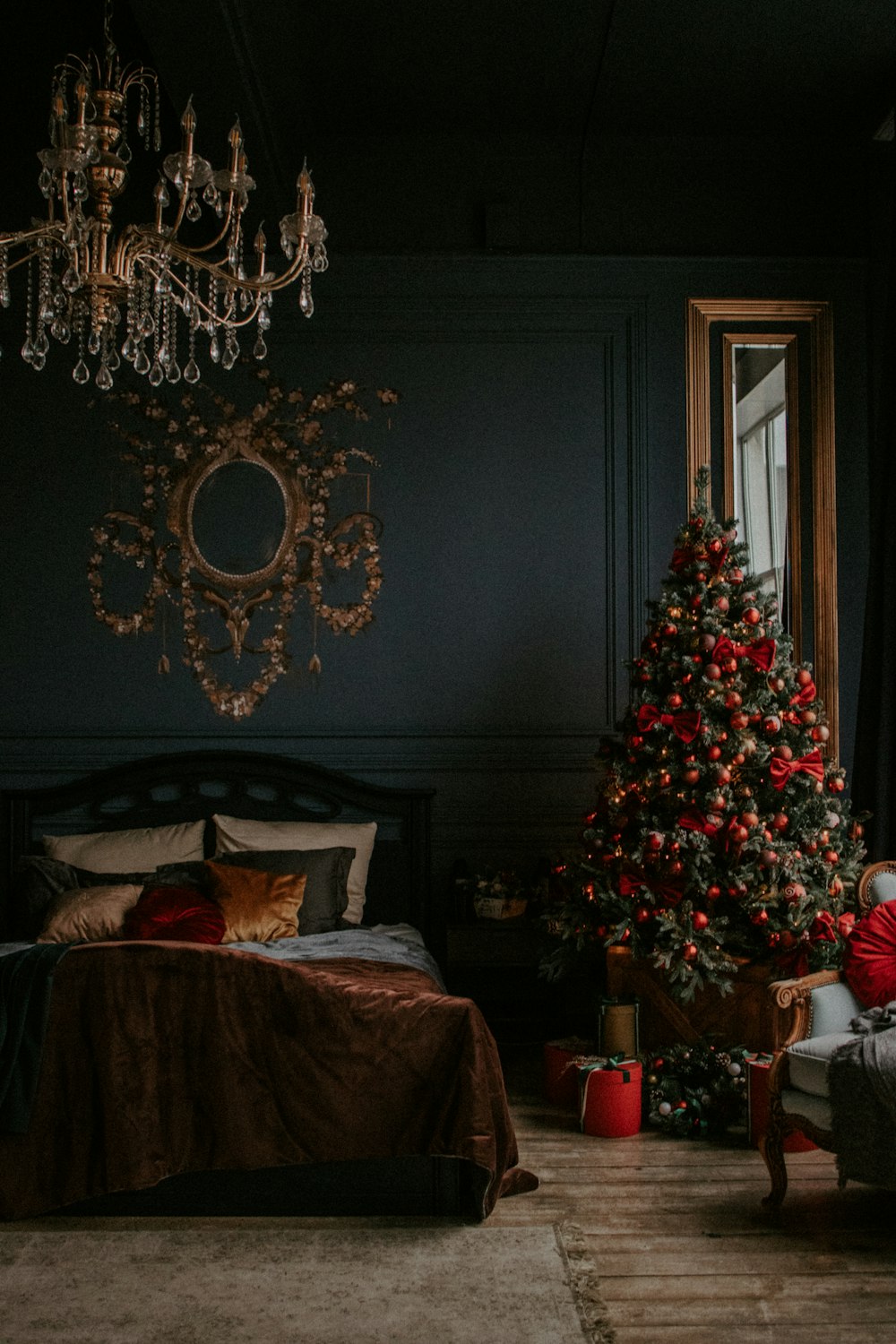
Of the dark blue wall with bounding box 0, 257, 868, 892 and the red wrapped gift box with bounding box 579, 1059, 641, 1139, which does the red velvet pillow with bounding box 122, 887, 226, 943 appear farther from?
the red wrapped gift box with bounding box 579, 1059, 641, 1139

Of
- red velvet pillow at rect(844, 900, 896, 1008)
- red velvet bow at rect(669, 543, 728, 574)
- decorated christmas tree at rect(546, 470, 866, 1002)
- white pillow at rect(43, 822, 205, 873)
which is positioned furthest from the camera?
white pillow at rect(43, 822, 205, 873)

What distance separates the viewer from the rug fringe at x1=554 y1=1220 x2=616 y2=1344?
268 cm

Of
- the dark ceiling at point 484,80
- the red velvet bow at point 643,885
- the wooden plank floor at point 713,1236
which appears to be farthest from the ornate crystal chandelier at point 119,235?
the wooden plank floor at point 713,1236

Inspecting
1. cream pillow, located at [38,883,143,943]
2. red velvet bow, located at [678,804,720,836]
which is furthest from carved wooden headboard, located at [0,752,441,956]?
red velvet bow, located at [678,804,720,836]

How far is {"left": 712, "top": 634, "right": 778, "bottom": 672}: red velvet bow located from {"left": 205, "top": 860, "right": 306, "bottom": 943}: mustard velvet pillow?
1.93m

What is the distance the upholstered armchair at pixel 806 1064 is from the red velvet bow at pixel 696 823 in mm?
756

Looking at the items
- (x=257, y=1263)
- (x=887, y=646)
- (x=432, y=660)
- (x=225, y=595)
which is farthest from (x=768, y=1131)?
(x=225, y=595)

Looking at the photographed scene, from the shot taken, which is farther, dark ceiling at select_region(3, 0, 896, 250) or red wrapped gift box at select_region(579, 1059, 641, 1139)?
dark ceiling at select_region(3, 0, 896, 250)

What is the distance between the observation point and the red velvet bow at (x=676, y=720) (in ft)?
14.5

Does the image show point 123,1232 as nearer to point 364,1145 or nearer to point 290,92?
point 364,1145

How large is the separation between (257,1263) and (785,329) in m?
4.62

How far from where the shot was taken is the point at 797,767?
4.41m

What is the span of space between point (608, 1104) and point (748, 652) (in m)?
1.73

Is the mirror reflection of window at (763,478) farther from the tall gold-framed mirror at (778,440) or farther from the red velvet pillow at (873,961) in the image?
the red velvet pillow at (873,961)
